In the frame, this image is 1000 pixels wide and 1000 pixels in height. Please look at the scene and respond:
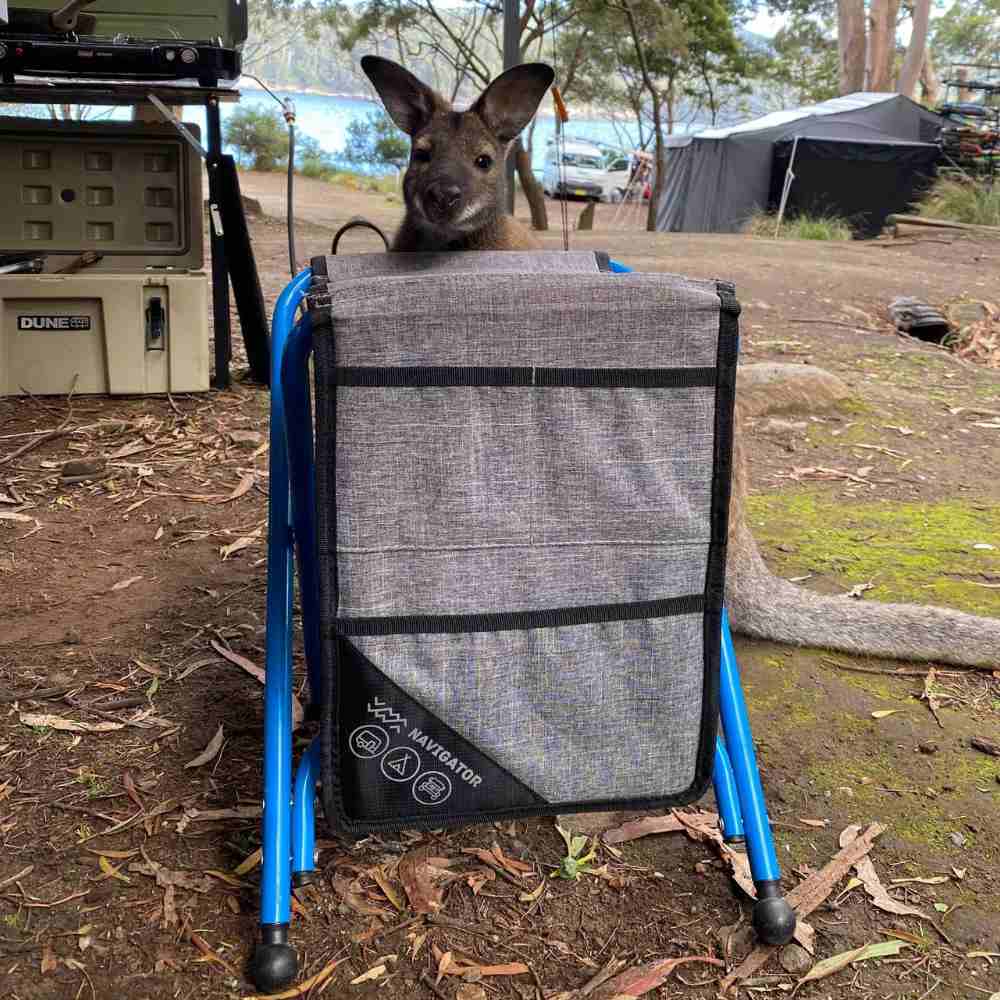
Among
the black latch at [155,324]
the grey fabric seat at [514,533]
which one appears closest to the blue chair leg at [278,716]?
the grey fabric seat at [514,533]

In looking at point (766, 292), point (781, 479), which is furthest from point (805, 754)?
point (766, 292)

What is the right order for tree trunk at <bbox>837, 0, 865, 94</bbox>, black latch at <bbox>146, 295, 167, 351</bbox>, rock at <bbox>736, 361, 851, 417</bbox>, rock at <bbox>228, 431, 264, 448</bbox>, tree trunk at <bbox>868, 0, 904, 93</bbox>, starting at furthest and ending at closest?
tree trunk at <bbox>837, 0, 865, 94</bbox> < tree trunk at <bbox>868, 0, 904, 93</bbox> < rock at <bbox>736, 361, 851, 417</bbox> < black latch at <bbox>146, 295, 167, 351</bbox> < rock at <bbox>228, 431, 264, 448</bbox>

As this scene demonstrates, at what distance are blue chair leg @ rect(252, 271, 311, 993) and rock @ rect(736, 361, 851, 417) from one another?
4.16m

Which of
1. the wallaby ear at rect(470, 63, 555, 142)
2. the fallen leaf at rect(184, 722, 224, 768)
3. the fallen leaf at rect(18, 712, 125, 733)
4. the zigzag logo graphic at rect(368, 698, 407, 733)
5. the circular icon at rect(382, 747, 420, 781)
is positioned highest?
the wallaby ear at rect(470, 63, 555, 142)

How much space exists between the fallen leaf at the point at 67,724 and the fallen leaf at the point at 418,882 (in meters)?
0.90

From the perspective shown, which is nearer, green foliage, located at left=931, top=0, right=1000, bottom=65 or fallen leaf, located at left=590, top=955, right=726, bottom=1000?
fallen leaf, located at left=590, top=955, right=726, bottom=1000

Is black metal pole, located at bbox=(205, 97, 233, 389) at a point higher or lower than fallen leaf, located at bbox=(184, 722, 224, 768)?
higher

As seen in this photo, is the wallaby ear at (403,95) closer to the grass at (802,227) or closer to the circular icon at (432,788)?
the circular icon at (432,788)

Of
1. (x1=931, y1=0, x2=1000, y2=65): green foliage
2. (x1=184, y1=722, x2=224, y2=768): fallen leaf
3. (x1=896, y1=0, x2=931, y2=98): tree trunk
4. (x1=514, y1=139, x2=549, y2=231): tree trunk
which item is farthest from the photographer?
(x1=931, y1=0, x2=1000, y2=65): green foliage

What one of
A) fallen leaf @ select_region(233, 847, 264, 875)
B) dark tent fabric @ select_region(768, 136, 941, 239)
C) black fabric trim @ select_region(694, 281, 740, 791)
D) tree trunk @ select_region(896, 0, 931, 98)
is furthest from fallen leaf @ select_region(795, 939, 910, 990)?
tree trunk @ select_region(896, 0, 931, 98)

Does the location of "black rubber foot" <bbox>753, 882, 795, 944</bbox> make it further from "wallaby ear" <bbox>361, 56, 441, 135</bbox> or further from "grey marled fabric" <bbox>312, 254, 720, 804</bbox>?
"wallaby ear" <bbox>361, 56, 441, 135</bbox>

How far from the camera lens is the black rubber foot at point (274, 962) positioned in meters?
1.94

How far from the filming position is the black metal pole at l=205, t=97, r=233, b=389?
5.35m

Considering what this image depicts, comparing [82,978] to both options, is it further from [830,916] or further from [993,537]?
[993,537]
